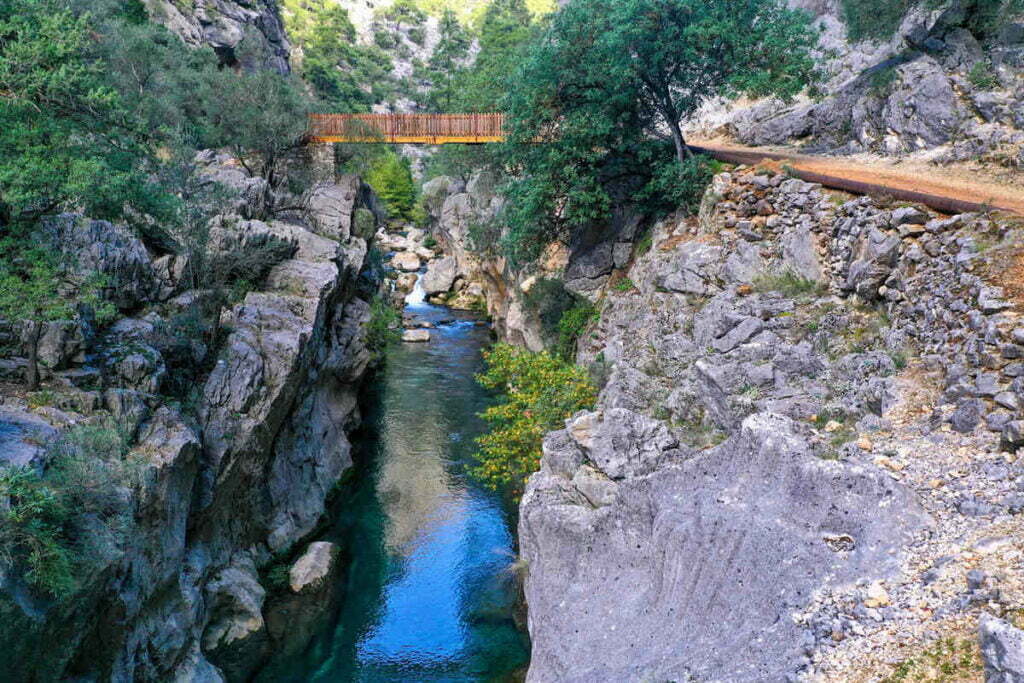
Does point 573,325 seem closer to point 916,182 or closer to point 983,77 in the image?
point 916,182

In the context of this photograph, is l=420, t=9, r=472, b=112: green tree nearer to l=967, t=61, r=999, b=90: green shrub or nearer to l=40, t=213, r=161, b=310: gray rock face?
l=40, t=213, r=161, b=310: gray rock face

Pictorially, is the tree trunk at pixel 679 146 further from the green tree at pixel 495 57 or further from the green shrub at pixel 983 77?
the green shrub at pixel 983 77

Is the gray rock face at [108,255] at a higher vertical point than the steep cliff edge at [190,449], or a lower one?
higher

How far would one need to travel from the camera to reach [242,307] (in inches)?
1029

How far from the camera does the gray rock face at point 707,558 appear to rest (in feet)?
32.3

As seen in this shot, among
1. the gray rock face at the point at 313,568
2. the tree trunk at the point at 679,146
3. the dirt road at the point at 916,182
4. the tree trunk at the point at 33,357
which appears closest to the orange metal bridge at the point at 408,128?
the tree trunk at the point at 679,146

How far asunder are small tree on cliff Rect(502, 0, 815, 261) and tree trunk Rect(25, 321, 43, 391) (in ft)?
54.5

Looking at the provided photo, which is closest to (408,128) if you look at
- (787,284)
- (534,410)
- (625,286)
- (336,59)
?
(625,286)

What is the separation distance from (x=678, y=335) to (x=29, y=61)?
60.1 feet

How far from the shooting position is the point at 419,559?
25.4 meters

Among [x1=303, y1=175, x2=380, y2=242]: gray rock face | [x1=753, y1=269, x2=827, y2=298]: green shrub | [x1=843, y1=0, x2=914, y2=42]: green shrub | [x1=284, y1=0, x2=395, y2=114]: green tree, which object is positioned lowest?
[x1=753, y1=269, x2=827, y2=298]: green shrub

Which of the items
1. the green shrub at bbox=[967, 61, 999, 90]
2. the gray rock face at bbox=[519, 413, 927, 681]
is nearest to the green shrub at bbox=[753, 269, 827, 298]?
the gray rock face at bbox=[519, 413, 927, 681]

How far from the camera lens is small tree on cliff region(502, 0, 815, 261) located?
25297 mm

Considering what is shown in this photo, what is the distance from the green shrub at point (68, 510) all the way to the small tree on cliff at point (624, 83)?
55.9ft
